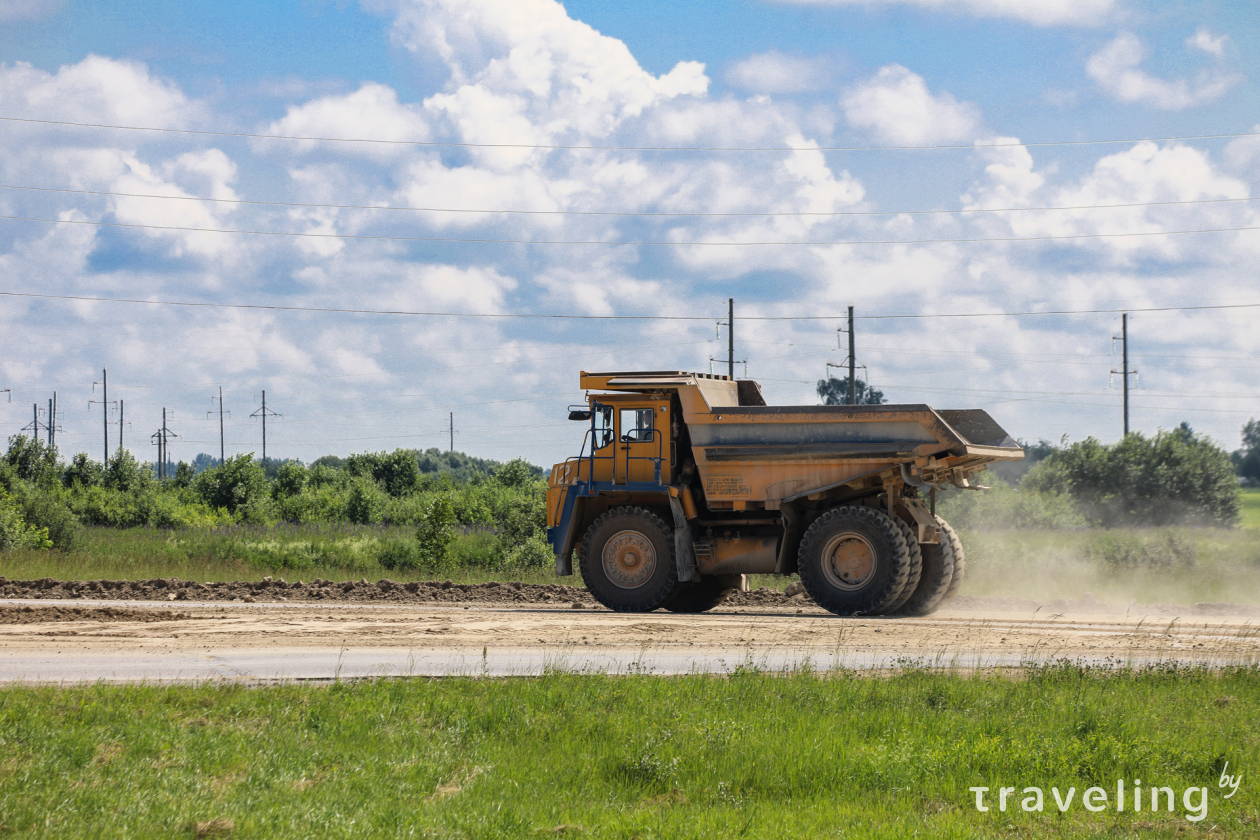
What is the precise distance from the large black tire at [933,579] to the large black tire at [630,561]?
3.78 m

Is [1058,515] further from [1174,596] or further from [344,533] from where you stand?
[344,533]

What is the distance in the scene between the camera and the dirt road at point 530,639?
1131 centimetres

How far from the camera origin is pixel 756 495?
16703 millimetres

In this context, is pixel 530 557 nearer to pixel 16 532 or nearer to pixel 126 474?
pixel 16 532

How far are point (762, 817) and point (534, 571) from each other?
17730 mm

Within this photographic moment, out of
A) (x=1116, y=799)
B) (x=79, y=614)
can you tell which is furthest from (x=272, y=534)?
(x=1116, y=799)

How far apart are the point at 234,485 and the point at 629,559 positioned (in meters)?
39.9

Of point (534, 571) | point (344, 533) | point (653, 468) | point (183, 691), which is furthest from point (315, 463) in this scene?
point (183, 691)

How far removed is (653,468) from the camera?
57.3ft

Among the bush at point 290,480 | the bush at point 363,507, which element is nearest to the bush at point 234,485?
the bush at point 290,480

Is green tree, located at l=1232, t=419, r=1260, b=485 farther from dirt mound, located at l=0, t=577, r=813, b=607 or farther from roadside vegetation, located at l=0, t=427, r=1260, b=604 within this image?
dirt mound, located at l=0, t=577, r=813, b=607

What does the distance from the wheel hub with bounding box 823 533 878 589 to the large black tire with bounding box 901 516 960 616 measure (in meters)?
1.26

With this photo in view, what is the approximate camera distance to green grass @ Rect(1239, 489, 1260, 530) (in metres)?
55.6

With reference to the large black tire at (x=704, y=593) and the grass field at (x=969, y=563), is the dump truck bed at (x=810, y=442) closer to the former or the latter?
the large black tire at (x=704, y=593)
